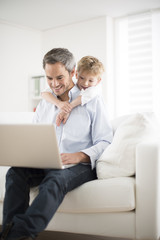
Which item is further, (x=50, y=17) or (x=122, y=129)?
(x=50, y=17)

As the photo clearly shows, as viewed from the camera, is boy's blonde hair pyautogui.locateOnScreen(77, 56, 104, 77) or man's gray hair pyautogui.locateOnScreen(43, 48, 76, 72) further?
boy's blonde hair pyautogui.locateOnScreen(77, 56, 104, 77)

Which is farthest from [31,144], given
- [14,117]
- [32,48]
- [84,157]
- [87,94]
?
[32,48]

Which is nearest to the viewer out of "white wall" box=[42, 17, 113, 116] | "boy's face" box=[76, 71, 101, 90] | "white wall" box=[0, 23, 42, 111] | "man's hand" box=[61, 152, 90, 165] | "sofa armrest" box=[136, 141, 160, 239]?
"sofa armrest" box=[136, 141, 160, 239]

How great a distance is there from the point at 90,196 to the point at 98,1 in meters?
3.79

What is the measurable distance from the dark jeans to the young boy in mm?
380

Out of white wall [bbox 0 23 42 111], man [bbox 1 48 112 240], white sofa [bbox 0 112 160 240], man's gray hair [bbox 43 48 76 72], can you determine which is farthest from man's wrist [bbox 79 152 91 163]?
white wall [bbox 0 23 42 111]

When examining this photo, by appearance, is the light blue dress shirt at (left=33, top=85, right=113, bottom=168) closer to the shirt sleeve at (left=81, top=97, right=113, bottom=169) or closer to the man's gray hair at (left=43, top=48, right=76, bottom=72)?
the shirt sleeve at (left=81, top=97, right=113, bottom=169)

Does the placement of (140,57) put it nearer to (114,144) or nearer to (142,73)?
(142,73)

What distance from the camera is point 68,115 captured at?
6.95 ft

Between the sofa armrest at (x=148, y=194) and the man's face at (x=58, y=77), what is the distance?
0.69 m

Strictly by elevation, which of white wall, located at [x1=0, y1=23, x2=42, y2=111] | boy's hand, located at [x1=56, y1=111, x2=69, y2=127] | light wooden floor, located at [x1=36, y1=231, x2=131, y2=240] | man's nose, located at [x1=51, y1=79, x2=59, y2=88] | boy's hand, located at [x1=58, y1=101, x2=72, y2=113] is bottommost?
light wooden floor, located at [x1=36, y1=231, x2=131, y2=240]

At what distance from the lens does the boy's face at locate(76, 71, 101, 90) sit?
91.0 inches

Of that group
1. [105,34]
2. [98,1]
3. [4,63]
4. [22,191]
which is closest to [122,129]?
[22,191]

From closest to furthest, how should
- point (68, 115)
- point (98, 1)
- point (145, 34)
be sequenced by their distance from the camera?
point (68, 115)
point (98, 1)
point (145, 34)
